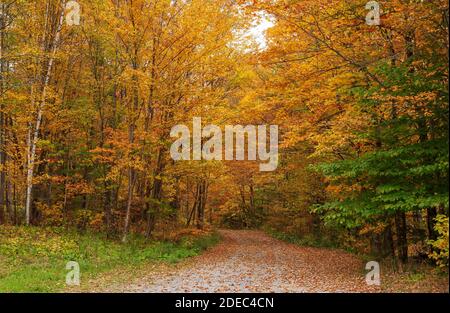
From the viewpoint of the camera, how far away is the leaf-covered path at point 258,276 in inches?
376

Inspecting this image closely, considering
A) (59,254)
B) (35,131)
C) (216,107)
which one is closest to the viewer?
(59,254)

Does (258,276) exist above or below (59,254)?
below

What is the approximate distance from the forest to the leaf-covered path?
1.58m

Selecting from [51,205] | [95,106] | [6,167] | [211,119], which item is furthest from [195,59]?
[51,205]

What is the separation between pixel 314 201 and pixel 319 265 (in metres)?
7.42

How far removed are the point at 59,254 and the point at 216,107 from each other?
9.00 metres

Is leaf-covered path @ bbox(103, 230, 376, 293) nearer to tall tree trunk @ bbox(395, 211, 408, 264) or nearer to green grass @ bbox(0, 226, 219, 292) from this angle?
tall tree trunk @ bbox(395, 211, 408, 264)

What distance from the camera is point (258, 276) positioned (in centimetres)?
1153

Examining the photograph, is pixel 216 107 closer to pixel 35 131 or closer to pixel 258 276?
pixel 35 131

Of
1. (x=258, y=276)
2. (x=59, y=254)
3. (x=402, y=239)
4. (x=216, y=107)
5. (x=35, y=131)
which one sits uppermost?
(x=216, y=107)

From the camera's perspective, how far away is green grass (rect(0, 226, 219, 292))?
9984 mm

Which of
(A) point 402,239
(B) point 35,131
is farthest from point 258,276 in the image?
(B) point 35,131

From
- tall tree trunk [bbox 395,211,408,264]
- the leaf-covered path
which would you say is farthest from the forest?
the leaf-covered path
